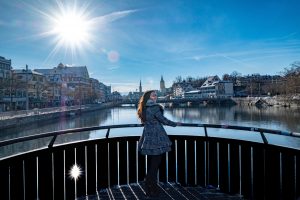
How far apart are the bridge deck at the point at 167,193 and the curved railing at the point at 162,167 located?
160 millimetres

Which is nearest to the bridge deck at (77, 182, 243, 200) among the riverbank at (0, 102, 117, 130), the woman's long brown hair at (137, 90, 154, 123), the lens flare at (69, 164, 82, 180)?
the lens flare at (69, 164, 82, 180)

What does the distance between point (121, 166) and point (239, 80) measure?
142429 millimetres

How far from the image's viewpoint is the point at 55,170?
4.25 m

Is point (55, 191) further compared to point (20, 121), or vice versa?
point (20, 121)

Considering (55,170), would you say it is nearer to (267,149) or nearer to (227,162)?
(227,162)

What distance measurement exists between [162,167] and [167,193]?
68 centimetres

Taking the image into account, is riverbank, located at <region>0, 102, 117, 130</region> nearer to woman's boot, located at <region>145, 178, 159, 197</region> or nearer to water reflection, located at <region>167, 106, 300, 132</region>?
water reflection, located at <region>167, 106, 300, 132</region>

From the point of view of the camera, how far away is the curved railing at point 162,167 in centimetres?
379

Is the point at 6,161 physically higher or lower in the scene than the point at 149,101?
lower

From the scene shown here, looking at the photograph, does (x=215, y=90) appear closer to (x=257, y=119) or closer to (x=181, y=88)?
(x=181, y=88)

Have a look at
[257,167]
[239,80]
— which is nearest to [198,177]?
[257,167]

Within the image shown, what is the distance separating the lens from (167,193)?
470 cm

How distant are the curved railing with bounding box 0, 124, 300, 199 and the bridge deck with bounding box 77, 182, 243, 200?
16 centimetres

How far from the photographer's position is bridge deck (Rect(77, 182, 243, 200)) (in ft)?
14.8
